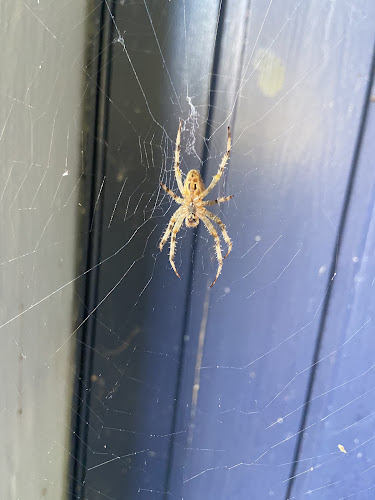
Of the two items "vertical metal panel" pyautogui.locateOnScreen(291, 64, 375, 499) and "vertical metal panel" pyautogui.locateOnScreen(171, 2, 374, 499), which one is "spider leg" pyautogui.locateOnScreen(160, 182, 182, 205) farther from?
"vertical metal panel" pyautogui.locateOnScreen(291, 64, 375, 499)

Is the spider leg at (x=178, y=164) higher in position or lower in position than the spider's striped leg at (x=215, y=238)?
higher

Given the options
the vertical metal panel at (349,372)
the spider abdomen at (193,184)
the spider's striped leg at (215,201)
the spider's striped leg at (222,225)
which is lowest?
the vertical metal panel at (349,372)

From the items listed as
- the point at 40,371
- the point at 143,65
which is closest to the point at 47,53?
the point at 143,65

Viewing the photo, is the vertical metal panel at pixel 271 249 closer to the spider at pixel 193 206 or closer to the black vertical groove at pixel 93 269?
the spider at pixel 193 206

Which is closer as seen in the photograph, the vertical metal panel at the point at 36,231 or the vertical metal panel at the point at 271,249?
the vertical metal panel at the point at 36,231

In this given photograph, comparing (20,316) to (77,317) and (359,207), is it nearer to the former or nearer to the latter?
(77,317)

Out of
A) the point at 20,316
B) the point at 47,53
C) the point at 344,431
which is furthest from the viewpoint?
the point at 344,431

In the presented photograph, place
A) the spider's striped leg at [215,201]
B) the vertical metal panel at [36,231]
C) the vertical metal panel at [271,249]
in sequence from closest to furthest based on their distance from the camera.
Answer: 1. the vertical metal panel at [36,231]
2. the vertical metal panel at [271,249]
3. the spider's striped leg at [215,201]

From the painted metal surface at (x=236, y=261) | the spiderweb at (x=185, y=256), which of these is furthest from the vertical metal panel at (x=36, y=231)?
the painted metal surface at (x=236, y=261)
